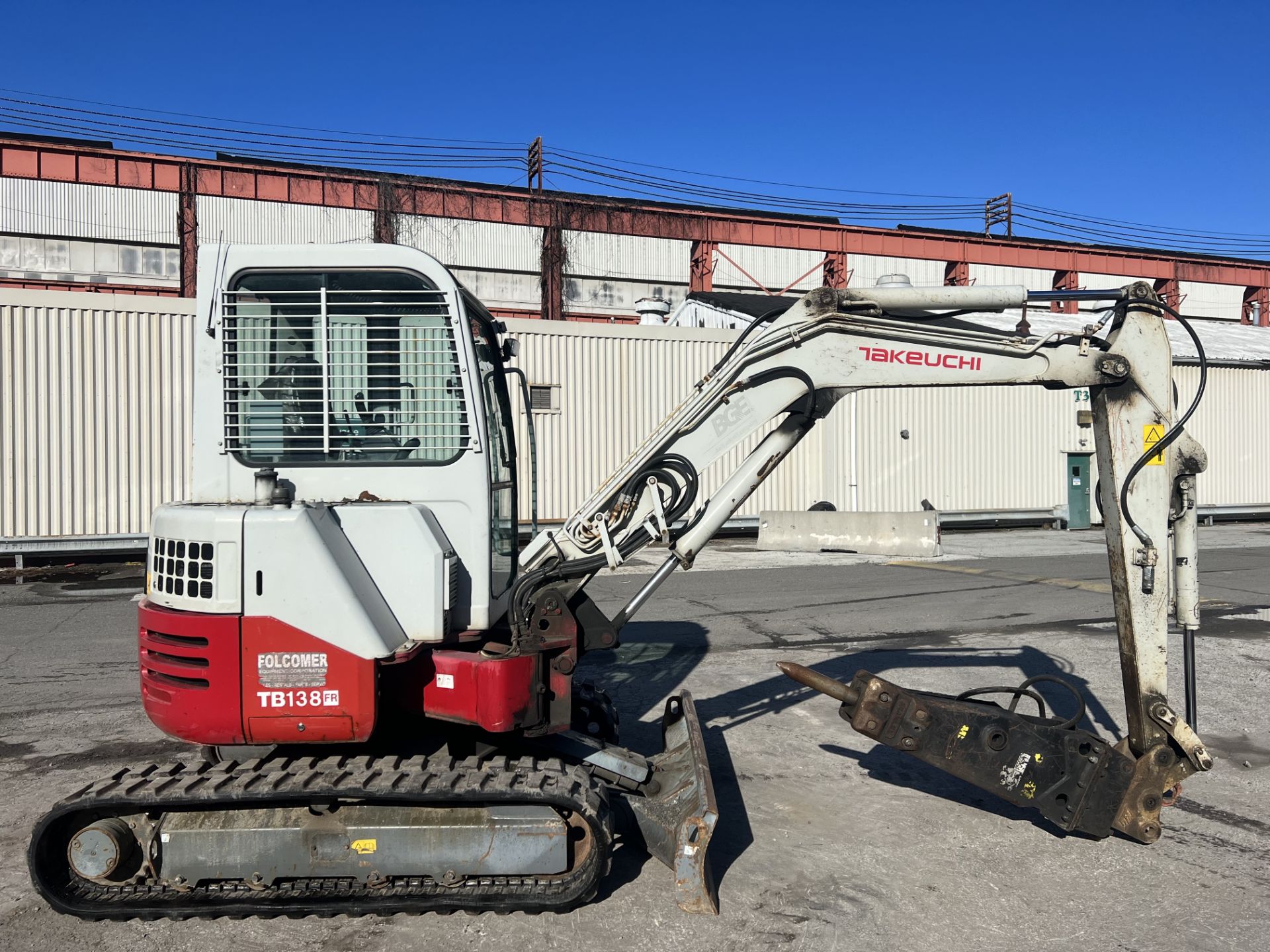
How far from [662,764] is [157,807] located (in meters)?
2.45

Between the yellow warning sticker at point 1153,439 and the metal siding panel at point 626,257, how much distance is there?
31.0 metres

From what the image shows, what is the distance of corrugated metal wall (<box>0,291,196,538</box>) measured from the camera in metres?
16.6

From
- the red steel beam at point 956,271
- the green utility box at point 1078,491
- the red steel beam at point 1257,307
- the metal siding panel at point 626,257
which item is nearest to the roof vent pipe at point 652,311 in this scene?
the metal siding panel at point 626,257

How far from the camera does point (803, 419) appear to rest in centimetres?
510

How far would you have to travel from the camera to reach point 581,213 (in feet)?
115

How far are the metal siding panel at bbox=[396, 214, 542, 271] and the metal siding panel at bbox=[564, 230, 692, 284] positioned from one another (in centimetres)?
69

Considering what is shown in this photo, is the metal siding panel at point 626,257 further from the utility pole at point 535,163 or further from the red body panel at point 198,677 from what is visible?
the red body panel at point 198,677

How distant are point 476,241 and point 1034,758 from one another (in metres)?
31.3

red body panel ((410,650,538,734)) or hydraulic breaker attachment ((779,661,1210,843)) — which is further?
hydraulic breaker attachment ((779,661,1210,843))

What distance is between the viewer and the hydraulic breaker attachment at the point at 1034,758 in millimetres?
4734

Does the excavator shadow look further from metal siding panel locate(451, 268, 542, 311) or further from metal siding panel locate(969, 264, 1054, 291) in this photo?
metal siding panel locate(969, 264, 1054, 291)

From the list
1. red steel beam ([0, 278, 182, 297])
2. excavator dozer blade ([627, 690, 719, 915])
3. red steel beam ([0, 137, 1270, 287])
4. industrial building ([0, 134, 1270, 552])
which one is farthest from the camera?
red steel beam ([0, 137, 1270, 287])

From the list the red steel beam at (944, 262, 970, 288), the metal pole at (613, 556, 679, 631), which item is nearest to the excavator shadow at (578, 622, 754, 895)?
the metal pole at (613, 556, 679, 631)

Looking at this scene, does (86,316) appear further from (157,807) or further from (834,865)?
(834,865)
